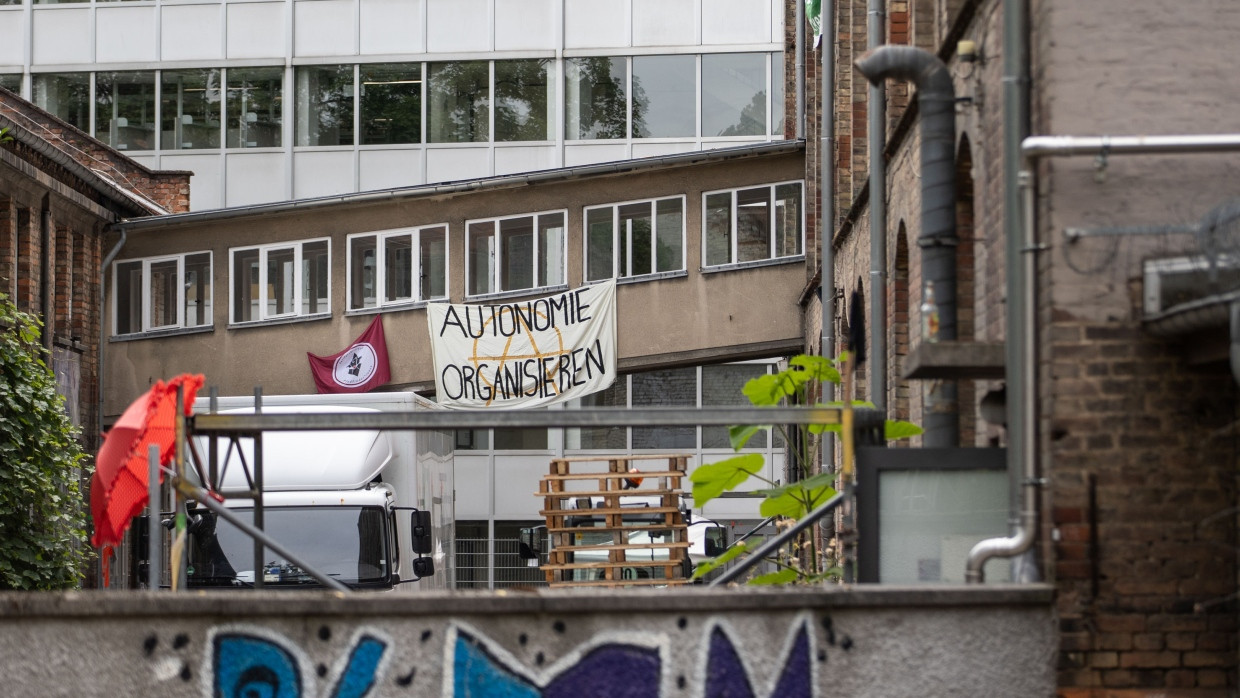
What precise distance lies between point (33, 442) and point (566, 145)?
69.0 feet

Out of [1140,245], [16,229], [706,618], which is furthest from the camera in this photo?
[16,229]

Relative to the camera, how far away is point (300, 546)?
16031 mm

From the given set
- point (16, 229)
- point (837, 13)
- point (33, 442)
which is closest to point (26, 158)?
point (16, 229)

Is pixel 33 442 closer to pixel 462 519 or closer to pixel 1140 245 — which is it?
pixel 1140 245

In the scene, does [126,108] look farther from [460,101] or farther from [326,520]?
[326,520]

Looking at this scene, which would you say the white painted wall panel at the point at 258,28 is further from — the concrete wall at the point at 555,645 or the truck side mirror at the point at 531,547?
Result: the concrete wall at the point at 555,645

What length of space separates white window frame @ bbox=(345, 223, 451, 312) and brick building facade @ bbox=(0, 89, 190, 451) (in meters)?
3.82

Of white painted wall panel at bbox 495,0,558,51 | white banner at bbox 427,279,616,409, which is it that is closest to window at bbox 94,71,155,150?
white painted wall panel at bbox 495,0,558,51

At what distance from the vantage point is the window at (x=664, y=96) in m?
37.6

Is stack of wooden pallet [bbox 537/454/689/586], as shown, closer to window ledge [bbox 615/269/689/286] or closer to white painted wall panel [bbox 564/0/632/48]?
window ledge [bbox 615/269/689/286]

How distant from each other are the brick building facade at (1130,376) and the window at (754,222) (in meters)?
18.7

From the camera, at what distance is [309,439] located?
16719 mm

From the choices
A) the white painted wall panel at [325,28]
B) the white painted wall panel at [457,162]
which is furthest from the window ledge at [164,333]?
the white painted wall panel at [325,28]

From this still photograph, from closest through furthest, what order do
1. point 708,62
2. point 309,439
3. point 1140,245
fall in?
point 1140,245
point 309,439
point 708,62
